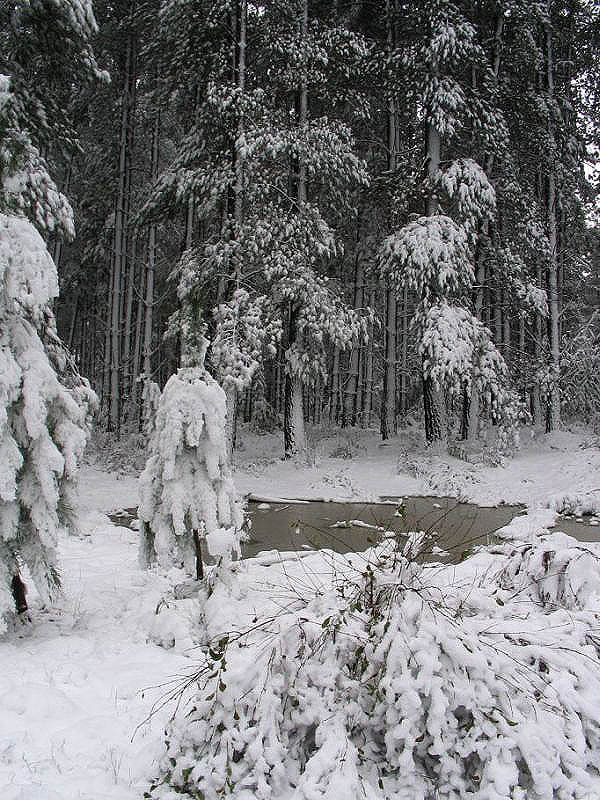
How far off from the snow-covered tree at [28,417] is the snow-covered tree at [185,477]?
0.78 m

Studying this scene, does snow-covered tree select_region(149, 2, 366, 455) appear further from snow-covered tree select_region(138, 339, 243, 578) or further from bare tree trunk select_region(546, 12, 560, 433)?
→ snow-covered tree select_region(138, 339, 243, 578)

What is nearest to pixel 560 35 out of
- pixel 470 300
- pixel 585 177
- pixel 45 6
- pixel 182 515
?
pixel 585 177

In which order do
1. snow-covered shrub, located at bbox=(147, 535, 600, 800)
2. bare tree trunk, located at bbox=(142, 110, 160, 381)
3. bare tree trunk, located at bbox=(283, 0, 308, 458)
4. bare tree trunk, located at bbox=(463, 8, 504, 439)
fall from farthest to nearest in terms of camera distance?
bare tree trunk, located at bbox=(142, 110, 160, 381)
bare tree trunk, located at bbox=(463, 8, 504, 439)
bare tree trunk, located at bbox=(283, 0, 308, 458)
snow-covered shrub, located at bbox=(147, 535, 600, 800)

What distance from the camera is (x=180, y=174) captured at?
48.7 feet

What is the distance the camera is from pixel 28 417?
468 centimetres

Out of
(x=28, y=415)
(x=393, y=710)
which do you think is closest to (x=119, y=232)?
(x=28, y=415)

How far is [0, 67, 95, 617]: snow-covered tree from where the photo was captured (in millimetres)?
4609

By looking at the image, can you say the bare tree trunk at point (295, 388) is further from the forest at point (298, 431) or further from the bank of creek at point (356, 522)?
the bank of creek at point (356, 522)

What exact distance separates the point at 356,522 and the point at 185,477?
518 cm

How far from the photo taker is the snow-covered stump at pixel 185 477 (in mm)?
5629

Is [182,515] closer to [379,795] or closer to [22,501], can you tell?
[22,501]

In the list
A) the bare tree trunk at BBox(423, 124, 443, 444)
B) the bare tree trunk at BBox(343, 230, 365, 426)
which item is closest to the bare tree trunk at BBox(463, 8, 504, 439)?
the bare tree trunk at BBox(423, 124, 443, 444)

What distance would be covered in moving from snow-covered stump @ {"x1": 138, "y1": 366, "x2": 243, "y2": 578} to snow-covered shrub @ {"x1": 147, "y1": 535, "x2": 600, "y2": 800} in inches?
89.5

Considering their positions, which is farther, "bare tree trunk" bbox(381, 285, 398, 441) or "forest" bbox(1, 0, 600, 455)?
"bare tree trunk" bbox(381, 285, 398, 441)
